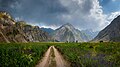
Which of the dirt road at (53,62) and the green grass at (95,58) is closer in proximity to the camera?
the green grass at (95,58)

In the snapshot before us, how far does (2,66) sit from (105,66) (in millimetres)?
9388

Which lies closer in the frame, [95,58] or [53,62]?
[95,58]

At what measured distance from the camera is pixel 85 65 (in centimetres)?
2084

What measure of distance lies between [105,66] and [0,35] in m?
173

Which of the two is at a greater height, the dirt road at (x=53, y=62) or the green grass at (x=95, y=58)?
the green grass at (x=95, y=58)

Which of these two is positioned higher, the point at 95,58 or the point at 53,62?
the point at 95,58

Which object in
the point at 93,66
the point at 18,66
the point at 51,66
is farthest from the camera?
the point at 51,66

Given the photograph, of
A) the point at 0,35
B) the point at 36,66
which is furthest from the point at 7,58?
the point at 0,35

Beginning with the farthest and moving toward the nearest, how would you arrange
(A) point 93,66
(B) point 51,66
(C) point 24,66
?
(B) point 51,66 < (C) point 24,66 < (A) point 93,66

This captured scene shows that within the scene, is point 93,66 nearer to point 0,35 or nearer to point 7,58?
point 7,58

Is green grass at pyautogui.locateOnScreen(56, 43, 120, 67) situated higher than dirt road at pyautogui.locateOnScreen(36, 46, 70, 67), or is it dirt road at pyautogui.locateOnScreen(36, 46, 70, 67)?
green grass at pyautogui.locateOnScreen(56, 43, 120, 67)

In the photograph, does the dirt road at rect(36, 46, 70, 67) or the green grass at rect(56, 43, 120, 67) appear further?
the dirt road at rect(36, 46, 70, 67)

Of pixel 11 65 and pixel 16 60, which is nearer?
pixel 11 65

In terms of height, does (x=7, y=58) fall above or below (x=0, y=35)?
below
